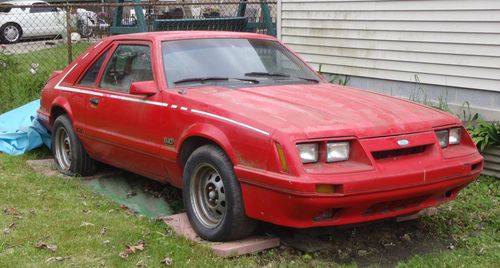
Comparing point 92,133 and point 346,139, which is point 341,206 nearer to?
point 346,139

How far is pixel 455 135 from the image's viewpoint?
14.8 ft

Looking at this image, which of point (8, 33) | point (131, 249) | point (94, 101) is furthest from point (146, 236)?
point (8, 33)

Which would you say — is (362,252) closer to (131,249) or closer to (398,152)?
(398,152)

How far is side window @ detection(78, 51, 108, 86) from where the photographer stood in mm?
5961

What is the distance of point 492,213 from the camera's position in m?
5.19

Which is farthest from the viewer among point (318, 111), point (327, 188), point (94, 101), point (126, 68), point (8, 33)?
point (8, 33)

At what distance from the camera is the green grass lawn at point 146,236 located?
13.5ft

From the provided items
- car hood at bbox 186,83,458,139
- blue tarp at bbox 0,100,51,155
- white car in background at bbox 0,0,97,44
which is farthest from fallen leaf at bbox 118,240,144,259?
white car in background at bbox 0,0,97,44

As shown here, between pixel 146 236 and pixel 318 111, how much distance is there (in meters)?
1.55

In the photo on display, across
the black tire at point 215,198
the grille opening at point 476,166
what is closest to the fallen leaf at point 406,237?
the grille opening at point 476,166

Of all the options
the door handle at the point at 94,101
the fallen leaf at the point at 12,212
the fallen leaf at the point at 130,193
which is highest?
the door handle at the point at 94,101

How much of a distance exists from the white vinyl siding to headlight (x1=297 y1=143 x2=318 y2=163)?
11.8 feet

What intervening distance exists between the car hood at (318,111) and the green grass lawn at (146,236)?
91 centimetres

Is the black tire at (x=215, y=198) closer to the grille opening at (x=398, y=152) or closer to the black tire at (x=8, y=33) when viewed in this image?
the grille opening at (x=398, y=152)
